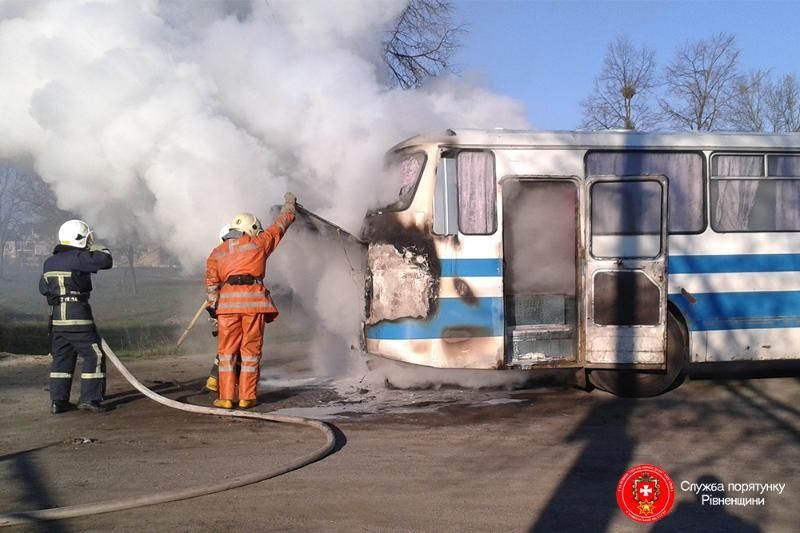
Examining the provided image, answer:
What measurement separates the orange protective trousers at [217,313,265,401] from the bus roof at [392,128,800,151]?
273cm

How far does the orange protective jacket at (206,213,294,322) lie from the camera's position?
26.1 ft

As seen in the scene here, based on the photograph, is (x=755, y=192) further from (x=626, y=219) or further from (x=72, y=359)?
(x=72, y=359)

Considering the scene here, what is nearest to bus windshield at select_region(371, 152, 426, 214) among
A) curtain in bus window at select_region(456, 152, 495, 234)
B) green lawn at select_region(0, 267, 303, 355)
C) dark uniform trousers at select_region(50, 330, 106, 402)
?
curtain in bus window at select_region(456, 152, 495, 234)

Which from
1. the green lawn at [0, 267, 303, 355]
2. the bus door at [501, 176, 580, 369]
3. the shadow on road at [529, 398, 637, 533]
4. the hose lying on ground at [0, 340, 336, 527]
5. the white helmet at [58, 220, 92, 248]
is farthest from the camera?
the green lawn at [0, 267, 303, 355]

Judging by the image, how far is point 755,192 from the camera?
897 cm

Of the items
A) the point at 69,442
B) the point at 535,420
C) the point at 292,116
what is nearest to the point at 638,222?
the point at 535,420

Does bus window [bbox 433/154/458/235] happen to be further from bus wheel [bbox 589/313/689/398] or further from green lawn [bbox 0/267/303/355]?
green lawn [bbox 0/267/303/355]

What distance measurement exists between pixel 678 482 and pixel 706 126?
20.1m

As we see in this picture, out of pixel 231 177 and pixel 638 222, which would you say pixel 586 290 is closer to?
pixel 638 222

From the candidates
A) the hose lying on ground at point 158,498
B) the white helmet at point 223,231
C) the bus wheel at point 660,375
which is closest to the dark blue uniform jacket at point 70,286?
the white helmet at point 223,231

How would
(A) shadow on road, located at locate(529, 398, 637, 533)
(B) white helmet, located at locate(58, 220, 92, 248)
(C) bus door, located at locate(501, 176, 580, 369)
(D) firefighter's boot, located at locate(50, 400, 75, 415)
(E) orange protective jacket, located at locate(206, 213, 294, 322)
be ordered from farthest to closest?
(C) bus door, located at locate(501, 176, 580, 369) → (B) white helmet, located at locate(58, 220, 92, 248) → (D) firefighter's boot, located at locate(50, 400, 75, 415) → (E) orange protective jacket, located at locate(206, 213, 294, 322) → (A) shadow on road, located at locate(529, 398, 637, 533)

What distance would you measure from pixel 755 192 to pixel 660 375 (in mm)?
2489

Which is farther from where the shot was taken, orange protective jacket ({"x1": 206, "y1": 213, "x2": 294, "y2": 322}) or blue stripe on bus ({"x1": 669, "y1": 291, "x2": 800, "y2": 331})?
blue stripe on bus ({"x1": 669, "y1": 291, "x2": 800, "y2": 331})

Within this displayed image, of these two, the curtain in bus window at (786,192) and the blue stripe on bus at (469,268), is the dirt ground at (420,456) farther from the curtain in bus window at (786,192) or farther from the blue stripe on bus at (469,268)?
the curtain in bus window at (786,192)
